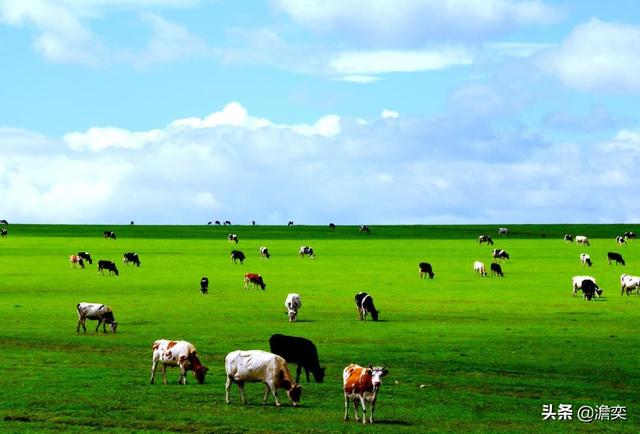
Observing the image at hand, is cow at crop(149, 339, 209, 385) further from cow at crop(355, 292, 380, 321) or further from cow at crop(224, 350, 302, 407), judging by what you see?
cow at crop(355, 292, 380, 321)

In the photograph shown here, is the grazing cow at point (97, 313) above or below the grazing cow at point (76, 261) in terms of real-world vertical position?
below

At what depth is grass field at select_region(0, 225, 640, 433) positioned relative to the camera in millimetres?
22781

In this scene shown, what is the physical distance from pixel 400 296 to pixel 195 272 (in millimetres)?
24655

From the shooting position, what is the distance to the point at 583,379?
2891cm

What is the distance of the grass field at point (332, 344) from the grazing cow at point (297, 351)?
1.69ft

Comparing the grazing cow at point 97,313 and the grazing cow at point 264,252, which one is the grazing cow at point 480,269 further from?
the grazing cow at point 97,313

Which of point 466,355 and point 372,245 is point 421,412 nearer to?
point 466,355

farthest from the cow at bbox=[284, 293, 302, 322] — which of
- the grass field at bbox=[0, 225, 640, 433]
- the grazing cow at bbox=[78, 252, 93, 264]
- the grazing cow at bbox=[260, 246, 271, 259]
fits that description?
the grazing cow at bbox=[260, 246, 271, 259]

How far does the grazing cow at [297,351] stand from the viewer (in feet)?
88.5

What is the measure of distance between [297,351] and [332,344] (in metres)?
8.62

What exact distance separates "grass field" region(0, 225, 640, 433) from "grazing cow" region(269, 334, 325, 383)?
1.69 feet

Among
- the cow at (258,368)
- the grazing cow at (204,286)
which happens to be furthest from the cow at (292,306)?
the cow at (258,368)

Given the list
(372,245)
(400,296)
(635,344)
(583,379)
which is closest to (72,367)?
(583,379)

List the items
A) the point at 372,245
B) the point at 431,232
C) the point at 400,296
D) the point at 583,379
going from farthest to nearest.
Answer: the point at 431,232
the point at 372,245
the point at 400,296
the point at 583,379
